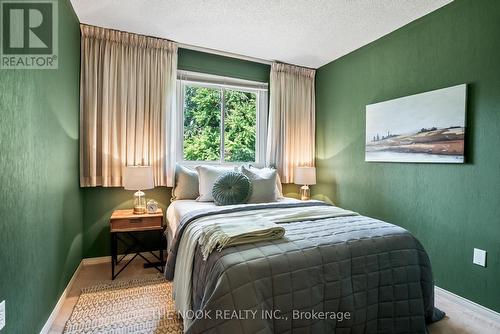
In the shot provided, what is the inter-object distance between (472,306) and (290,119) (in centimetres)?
274

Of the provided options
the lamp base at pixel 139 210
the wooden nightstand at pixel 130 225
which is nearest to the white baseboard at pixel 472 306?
the wooden nightstand at pixel 130 225

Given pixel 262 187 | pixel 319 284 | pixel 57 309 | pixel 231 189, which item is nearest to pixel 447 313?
pixel 319 284

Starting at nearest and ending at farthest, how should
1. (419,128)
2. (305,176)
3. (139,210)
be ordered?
1. (419,128)
2. (139,210)
3. (305,176)

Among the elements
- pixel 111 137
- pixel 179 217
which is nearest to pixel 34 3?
pixel 111 137

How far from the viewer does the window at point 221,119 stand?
336 cm

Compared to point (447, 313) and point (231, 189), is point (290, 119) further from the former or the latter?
point (447, 313)

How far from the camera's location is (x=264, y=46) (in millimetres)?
3162

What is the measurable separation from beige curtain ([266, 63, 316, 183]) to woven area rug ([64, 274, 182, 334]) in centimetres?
212

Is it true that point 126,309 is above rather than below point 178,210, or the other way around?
below

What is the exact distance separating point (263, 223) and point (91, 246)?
2209 millimetres

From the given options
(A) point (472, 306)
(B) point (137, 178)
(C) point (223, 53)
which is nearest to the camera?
(A) point (472, 306)

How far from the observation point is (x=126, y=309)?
2018mm

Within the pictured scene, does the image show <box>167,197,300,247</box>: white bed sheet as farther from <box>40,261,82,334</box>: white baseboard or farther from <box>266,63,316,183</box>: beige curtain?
<box>266,63,316,183</box>: beige curtain

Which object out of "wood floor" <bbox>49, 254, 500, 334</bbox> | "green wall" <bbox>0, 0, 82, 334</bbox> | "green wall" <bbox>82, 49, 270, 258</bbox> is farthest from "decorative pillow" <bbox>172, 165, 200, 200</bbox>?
"green wall" <bbox>0, 0, 82, 334</bbox>
